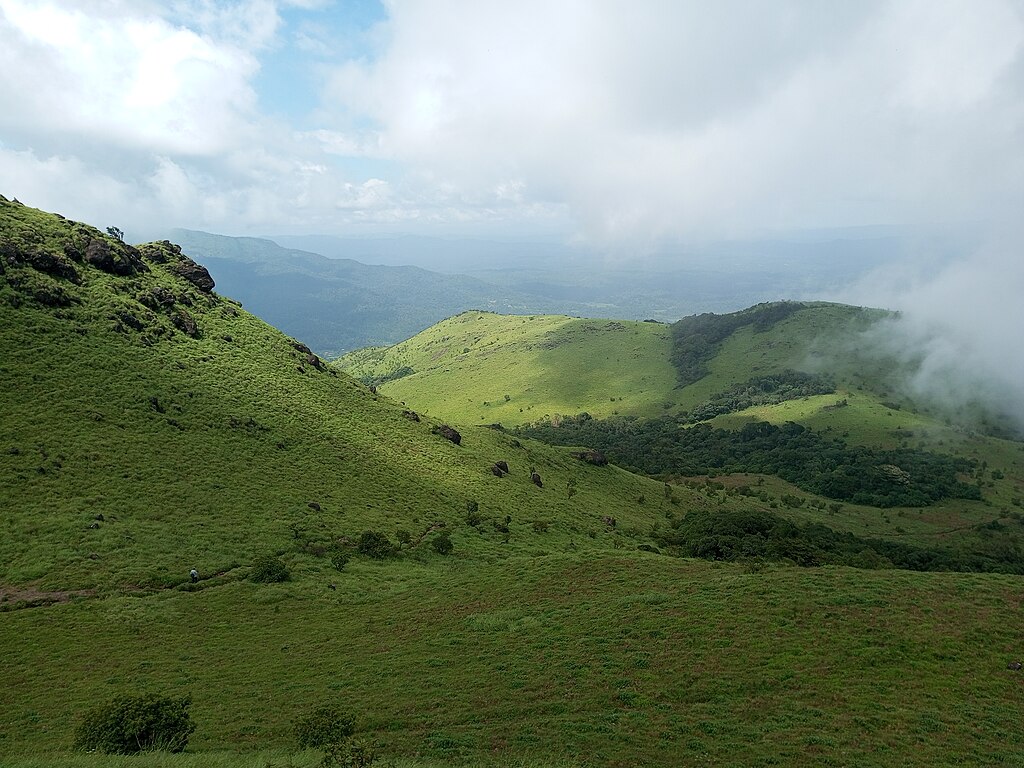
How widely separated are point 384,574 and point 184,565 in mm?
15267

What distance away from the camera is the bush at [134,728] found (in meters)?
20.5

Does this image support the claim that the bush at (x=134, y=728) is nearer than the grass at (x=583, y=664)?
Yes

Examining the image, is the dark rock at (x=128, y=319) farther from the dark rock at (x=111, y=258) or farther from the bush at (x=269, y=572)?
the bush at (x=269, y=572)

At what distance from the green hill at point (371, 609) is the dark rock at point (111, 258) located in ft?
13.1

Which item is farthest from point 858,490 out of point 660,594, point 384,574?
point 384,574

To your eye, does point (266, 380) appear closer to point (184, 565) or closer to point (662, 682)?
point (184, 565)

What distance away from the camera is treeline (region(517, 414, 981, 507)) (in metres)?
134

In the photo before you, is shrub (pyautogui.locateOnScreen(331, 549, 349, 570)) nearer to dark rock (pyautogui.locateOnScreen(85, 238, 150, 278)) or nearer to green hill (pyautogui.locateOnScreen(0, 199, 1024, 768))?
green hill (pyautogui.locateOnScreen(0, 199, 1024, 768))

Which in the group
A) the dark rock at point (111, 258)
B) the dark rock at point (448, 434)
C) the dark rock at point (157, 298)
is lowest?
the dark rock at point (448, 434)

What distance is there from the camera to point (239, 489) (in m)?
52.5

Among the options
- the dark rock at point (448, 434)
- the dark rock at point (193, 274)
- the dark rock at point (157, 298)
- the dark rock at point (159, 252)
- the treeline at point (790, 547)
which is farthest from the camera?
the dark rock at point (193, 274)

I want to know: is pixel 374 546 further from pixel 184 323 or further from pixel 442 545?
pixel 184 323

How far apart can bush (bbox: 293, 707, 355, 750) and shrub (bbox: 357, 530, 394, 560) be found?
88.7 feet

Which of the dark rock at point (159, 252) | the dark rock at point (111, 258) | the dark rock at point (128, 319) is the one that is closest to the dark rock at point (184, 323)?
the dark rock at point (128, 319)
